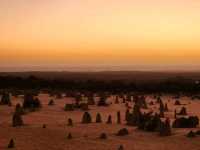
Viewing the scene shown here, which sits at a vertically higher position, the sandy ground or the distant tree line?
the distant tree line

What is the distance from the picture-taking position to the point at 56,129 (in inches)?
917

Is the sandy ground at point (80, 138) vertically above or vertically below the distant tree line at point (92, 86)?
below

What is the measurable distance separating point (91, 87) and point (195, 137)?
155ft

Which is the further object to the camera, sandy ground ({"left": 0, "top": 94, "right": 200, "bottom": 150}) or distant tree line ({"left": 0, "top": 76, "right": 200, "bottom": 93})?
distant tree line ({"left": 0, "top": 76, "right": 200, "bottom": 93})

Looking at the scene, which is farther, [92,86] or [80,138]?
[92,86]

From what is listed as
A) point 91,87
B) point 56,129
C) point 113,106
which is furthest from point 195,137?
point 91,87

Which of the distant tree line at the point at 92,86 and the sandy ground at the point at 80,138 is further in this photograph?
the distant tree line at the point at 92,86

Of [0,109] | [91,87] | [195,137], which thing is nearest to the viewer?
[195,137]

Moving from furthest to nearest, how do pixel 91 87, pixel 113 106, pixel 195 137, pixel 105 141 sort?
1. pixel 91 87
2. pixel 113 106
3. pixel 195 137
4. pixel 105 141

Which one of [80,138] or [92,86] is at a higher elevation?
[92,86]

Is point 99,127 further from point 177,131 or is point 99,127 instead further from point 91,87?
point 91,87

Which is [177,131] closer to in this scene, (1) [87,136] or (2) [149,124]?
(2) [149,124]

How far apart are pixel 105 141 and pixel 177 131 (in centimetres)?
538

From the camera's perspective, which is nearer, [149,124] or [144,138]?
[144,138]
